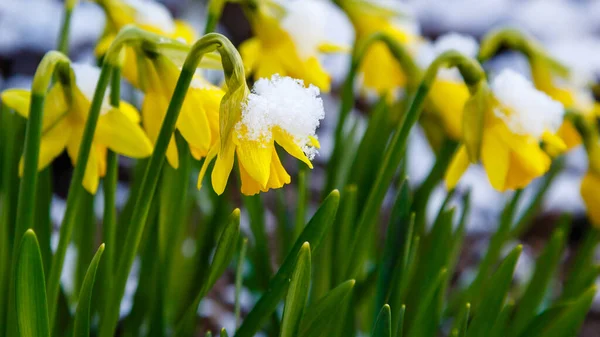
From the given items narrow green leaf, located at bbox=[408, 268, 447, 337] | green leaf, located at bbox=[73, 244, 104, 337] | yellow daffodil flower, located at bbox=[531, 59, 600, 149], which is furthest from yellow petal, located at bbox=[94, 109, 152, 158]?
yellow daffodil flower, located at bbox=[531, 59, 600, 149]

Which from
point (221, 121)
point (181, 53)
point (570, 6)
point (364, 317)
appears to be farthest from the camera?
point (570, 6)

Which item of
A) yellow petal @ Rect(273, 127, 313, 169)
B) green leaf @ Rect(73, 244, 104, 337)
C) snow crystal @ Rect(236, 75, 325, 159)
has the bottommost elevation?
green leaf @ Rect(73, 244, 104, 337)

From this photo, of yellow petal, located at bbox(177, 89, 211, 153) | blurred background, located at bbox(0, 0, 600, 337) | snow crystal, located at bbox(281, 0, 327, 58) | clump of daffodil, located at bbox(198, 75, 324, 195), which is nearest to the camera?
clump of daffodil, located at bbox(198, 75, 324, 195)

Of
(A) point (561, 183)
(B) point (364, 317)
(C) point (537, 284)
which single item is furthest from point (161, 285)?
(A) point (561, 183)

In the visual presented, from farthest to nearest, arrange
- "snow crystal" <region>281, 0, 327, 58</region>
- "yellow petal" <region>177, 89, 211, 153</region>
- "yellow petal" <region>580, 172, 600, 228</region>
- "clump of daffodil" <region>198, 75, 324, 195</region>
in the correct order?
1. "yellow petal" <region>580, 172, 600, 228</region>
2. "snow crystal" <region>281, 0, 327, 58</region>
3. "yellow petal" <region>177, 89, 211, 153</region>
4. "clump of daffodil" <region>198, 75, 324, 195</region>

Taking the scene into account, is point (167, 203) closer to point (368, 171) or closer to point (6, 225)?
point (6, 225)

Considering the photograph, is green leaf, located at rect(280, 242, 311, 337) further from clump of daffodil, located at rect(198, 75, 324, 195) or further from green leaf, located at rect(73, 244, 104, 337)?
green leaf, located at rect(73, 244, 104, 337)

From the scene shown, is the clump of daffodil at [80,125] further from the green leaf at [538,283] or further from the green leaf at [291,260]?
the green leaf at [538,283]
